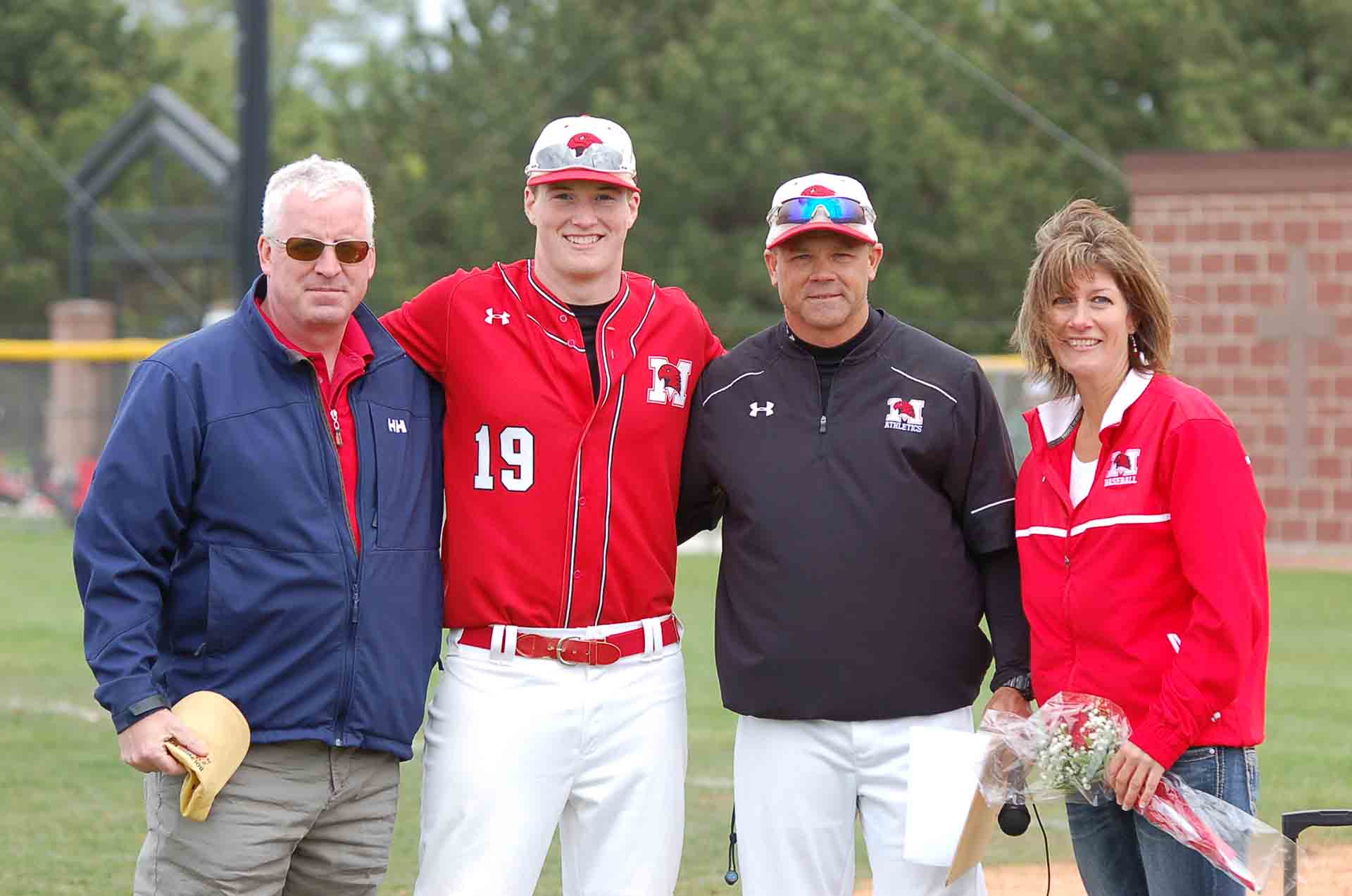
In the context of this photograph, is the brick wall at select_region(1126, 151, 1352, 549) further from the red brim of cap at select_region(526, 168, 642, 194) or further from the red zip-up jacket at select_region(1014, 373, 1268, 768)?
the red zip-up jacket at select_region(1014, 373, 1268, 768)

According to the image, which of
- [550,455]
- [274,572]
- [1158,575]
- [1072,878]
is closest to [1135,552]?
[1158,575]

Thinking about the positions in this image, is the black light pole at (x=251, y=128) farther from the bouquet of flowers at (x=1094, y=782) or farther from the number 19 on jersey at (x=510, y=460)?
the bouquet of flowers at (x=1094, y=782)

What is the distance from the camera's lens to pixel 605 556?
4301 millimetres

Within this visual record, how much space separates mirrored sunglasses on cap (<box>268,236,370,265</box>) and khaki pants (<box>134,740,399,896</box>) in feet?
3.55

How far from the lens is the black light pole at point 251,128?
1423cm

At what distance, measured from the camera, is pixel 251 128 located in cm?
1431

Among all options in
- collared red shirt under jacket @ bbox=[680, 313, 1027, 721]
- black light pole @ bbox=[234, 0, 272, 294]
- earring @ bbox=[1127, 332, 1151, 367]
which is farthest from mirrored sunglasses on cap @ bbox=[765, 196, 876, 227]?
black light pole @ bbox=[234, 0, 272, 294]

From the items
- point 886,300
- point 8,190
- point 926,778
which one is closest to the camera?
point 926,778

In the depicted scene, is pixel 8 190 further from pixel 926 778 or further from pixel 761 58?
pixel 926 778

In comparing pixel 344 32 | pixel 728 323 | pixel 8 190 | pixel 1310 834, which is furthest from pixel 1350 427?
pixel 344 32

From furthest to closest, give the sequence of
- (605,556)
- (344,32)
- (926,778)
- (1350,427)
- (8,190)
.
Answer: (344,32) < (8,190) < (1350,427) < (605,556) < (926,778)

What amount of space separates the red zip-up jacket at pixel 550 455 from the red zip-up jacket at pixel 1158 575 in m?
0.94

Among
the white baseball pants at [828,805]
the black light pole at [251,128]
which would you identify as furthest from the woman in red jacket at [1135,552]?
the black light pole at [251,128]

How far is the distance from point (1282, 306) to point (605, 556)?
553 inches
